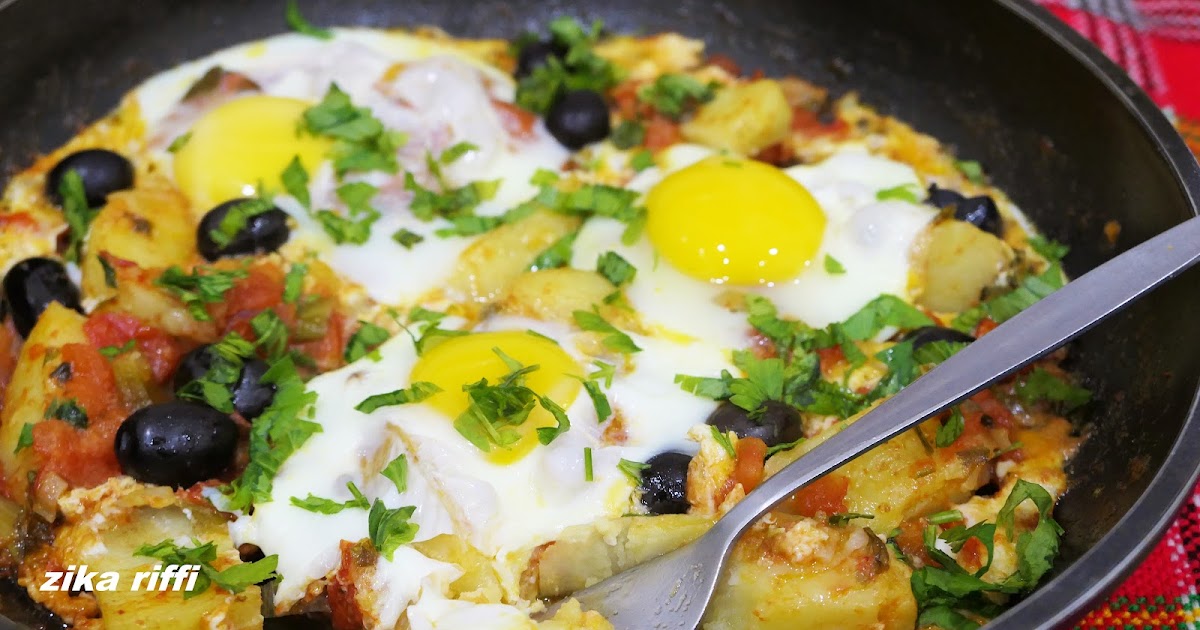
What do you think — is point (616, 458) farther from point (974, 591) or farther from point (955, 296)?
point (955, 296)

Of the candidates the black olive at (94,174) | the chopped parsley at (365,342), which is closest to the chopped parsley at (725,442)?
the chopped parsley at (365,342)

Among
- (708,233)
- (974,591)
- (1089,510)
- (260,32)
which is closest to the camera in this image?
(974,591)

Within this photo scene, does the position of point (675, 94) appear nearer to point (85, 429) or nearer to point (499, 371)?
point (499, 371)

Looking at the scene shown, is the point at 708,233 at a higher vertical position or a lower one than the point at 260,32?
lower

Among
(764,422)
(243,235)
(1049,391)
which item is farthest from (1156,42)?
(243,235)

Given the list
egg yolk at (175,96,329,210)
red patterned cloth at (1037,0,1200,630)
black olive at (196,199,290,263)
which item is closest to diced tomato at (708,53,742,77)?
red patterned cloth at (1037,0,1200,630)

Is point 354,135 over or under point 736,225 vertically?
over

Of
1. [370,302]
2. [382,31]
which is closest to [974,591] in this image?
[370,302]
